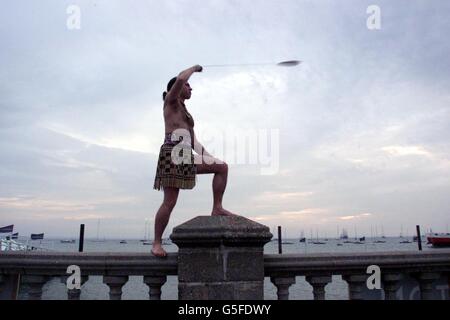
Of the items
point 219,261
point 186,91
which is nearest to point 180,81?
point 186,91

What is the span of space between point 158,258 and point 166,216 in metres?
0.49

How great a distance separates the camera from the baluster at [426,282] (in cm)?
429

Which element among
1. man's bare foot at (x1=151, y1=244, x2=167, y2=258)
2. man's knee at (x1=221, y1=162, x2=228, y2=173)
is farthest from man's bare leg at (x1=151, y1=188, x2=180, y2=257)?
man's knee at (x1=221, y1=162, x2=228, y2=173)

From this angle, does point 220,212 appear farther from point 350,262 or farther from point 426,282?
point 426,282

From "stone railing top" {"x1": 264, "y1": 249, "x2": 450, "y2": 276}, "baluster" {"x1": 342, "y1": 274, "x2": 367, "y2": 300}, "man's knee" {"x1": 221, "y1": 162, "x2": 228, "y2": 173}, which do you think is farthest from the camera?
"man's knee" {"x1": 221, "y1": 162, "x2": 228, "y2": 173}

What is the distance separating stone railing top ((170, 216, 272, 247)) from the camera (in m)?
3.81

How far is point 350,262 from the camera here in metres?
4.08

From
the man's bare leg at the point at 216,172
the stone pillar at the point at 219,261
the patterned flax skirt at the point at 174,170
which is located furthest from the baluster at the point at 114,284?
the man's bare leg at the point at 216,172

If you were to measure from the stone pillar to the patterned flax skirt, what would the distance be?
0.53 m

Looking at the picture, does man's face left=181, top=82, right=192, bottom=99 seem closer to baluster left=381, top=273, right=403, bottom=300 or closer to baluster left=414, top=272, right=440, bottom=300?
Answer: baluster left=381, top=273, right=403, bottom=300

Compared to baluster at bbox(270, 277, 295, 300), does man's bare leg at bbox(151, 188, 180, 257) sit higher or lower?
higher

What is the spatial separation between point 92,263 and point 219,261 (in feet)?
4.22
